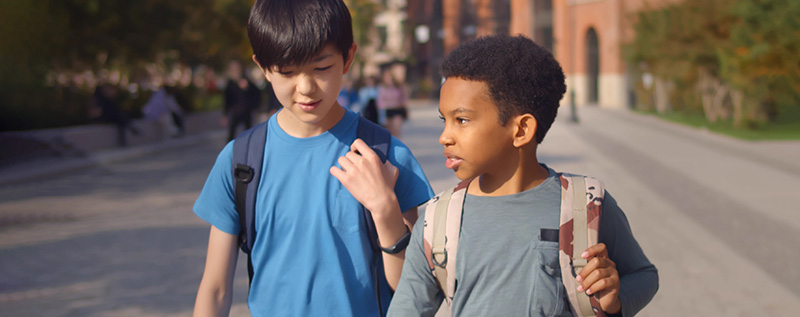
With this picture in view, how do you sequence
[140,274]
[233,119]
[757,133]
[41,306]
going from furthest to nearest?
[757,133], [233,119], [140,274], [41,306]

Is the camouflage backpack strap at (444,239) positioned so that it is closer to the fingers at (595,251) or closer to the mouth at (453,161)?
the mouth at (453,161)

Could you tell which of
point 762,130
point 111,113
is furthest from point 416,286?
point 762,130

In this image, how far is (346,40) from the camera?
8.09ft

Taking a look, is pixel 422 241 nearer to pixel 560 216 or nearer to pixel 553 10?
pixel 560 216

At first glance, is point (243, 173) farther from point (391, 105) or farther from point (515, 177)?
point (391, 105)

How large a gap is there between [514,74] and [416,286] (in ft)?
1.87

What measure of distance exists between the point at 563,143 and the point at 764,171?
25.4 feet

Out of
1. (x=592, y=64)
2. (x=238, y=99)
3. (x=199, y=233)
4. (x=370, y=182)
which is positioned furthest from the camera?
(x=592, y=64)

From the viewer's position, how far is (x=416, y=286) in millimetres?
2168

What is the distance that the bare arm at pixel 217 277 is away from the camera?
8.08ft

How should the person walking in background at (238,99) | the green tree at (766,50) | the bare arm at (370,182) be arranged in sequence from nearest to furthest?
the bare arm at (370,182)
the person walking in background at (238,99)
the green tree at (766,50)

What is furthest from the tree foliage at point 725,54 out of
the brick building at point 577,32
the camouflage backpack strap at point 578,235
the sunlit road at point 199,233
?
the camouflage backpack strap at point 578,235

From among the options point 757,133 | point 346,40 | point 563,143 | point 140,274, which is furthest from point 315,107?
point 757,133

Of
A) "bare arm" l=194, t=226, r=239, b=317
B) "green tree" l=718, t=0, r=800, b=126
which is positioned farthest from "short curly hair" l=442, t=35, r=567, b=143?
"green tree" l=718, t=0, r=800, b=126
